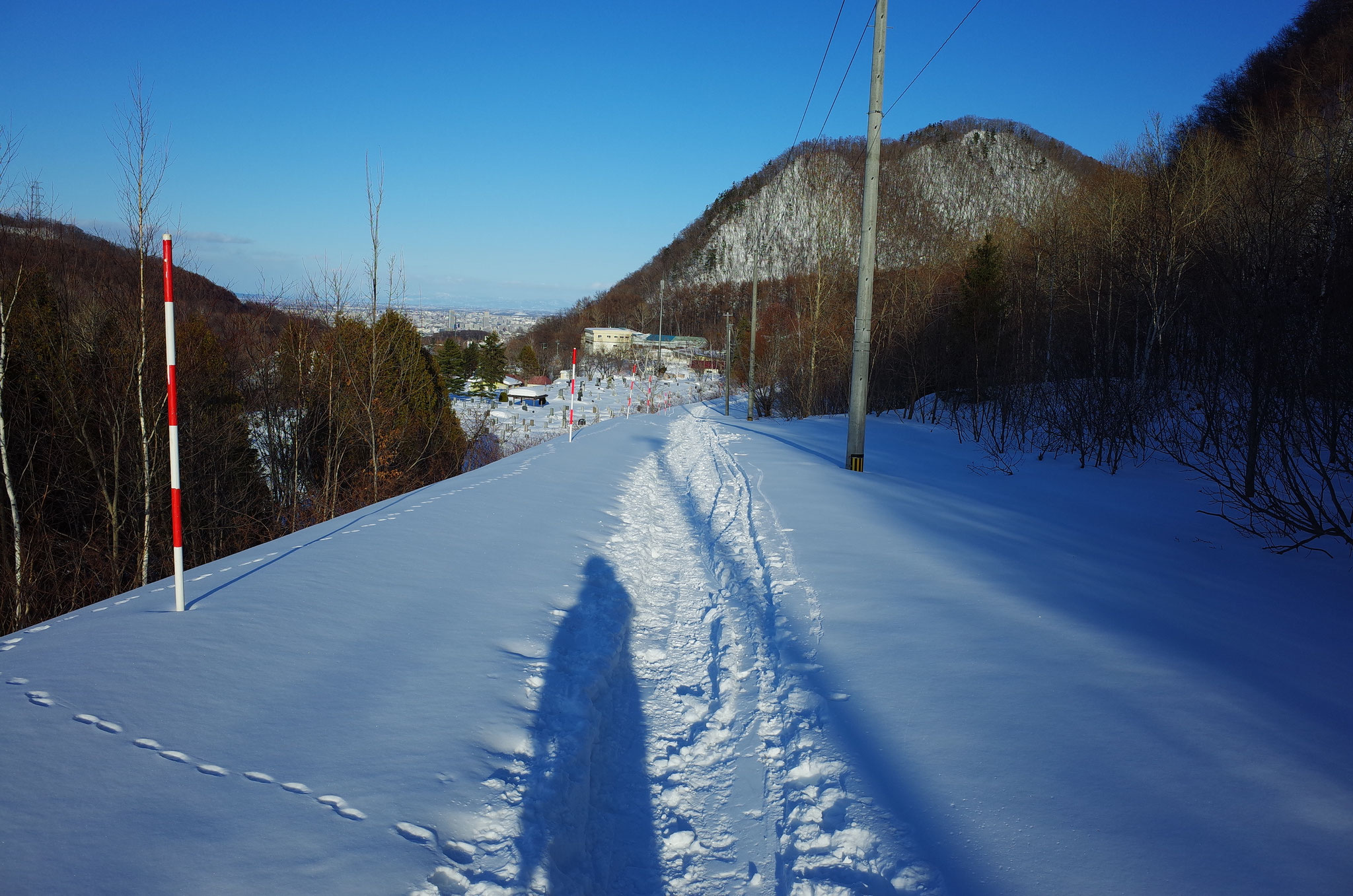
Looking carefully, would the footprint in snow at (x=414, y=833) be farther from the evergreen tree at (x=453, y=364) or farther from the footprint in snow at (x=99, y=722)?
the evergreen tree at (x=453, y=364)

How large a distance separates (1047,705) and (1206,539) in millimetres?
4443

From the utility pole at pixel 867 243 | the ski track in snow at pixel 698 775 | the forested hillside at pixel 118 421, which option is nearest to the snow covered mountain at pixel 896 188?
the forested hillside at pixel 118 421

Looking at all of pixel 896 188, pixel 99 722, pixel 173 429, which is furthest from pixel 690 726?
pixel 896 188

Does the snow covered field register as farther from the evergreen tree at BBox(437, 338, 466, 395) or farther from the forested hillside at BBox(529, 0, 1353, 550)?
the evergreen tree at BBox(437, 338, 466, 395)

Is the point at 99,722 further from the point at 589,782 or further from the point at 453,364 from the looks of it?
the point at 453,364

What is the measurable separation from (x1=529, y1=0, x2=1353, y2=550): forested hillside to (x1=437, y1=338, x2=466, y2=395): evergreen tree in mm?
27429

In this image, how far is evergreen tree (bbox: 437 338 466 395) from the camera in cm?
6116

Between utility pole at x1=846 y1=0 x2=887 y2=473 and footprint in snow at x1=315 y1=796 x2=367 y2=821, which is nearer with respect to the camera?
footprint in snow at x1=315 y1=796 x2=367 y2=821

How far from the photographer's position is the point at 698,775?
10.1 ft

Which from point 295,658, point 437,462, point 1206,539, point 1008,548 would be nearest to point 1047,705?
point 1008,548

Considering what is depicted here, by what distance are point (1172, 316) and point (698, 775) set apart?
18459 mm

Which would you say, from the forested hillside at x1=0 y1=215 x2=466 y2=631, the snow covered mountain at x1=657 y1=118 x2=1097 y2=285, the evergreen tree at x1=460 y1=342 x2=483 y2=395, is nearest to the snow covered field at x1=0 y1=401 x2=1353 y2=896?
the forested hillside at x1=0 y1=215 x2=466 y2=631

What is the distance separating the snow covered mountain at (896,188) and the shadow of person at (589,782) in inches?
4112

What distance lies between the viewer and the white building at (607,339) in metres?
121
